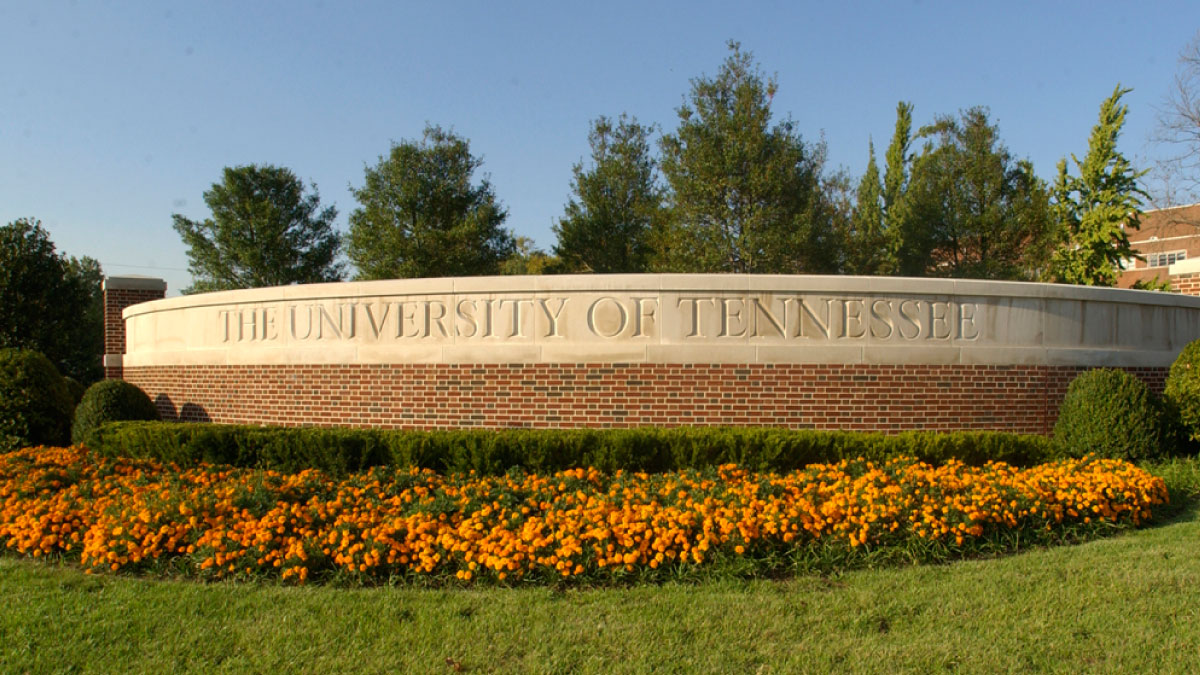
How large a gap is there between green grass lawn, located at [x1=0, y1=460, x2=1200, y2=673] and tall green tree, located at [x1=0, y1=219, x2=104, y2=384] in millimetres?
15742

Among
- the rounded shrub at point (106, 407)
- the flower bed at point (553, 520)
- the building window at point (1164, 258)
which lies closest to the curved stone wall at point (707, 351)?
the flower bed at point (553, 520)

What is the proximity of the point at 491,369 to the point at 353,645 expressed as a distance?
5312 mm

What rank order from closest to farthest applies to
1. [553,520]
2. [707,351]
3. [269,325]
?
[553,520] < [707,351] < [269,325]

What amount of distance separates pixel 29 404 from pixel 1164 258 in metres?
50.8

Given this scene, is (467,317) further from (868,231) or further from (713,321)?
(868,231)

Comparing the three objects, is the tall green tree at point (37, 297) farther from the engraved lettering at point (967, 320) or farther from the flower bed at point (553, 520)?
the engraved lettering at point (967, 320)

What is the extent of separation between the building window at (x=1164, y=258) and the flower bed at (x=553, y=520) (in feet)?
143

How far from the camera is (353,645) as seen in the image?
3.76 m

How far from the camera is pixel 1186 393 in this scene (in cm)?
894

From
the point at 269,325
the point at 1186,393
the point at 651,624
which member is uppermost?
the point at 269,325

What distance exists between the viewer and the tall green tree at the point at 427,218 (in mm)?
24969

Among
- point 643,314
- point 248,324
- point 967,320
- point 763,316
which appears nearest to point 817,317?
point 763,316

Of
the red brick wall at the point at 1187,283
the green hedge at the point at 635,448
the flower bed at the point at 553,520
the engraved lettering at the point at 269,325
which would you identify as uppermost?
the red brick wall at the point at 1187,283

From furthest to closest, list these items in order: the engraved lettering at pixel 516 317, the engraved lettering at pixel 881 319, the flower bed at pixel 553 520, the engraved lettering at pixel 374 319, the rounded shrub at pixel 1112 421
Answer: the engraved lettering at pixel 374 319
the engraved lettering at pixel 516 317
the engraved lettering at pixel 881 319
the rounded shrub at pixel 1112 421
the flower bed at pixel 553 520
